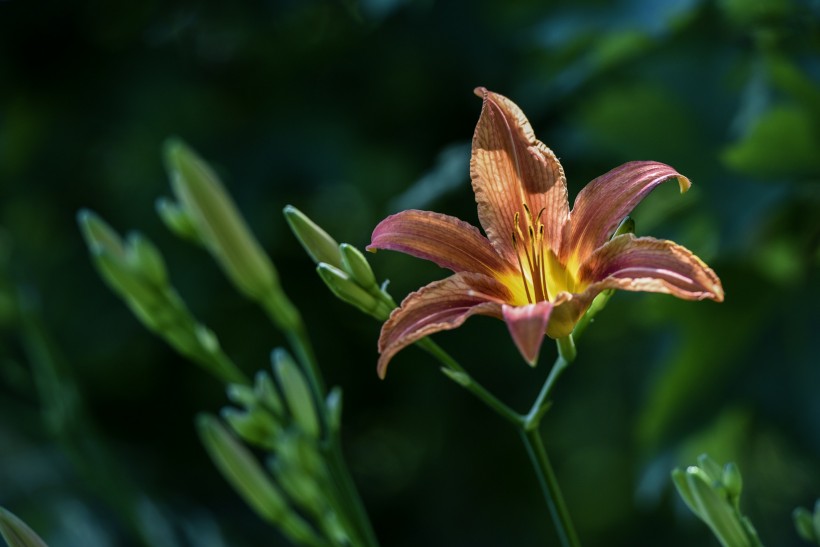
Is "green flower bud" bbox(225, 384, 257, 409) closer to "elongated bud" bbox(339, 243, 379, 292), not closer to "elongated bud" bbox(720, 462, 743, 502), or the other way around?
"elongated bud" bbox(339, 243, 379, 292)

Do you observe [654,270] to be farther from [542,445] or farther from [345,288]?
[345,288]

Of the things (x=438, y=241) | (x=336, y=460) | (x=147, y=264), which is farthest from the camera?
(x=147, y=264)

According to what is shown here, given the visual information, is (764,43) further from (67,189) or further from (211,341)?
(67,189)

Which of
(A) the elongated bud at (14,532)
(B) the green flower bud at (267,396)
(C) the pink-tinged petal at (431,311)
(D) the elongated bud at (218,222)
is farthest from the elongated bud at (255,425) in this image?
(C) the pink-tinged petal at (431,311)

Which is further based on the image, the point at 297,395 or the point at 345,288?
the point at 297,395

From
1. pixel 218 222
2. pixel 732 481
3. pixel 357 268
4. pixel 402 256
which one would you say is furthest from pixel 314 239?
pixel 402 256

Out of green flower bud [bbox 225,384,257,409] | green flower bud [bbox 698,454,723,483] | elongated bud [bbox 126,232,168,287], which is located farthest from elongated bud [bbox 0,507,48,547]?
green flower bud [bbox 698,454,723,483]
